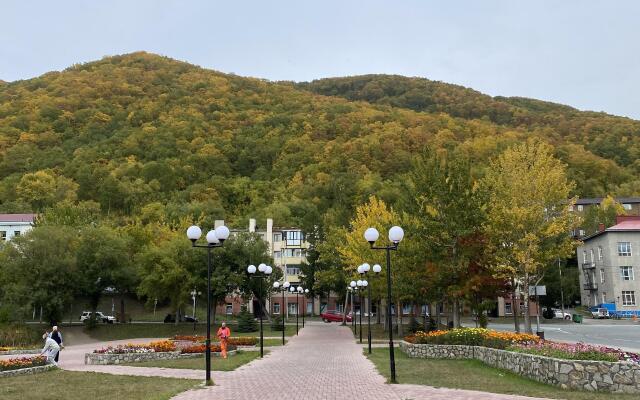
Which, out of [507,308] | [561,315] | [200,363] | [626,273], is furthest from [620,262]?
[200,363]

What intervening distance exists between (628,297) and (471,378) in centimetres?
5545

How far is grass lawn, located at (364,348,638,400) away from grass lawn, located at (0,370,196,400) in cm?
588

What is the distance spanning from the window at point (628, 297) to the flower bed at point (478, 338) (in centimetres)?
4798

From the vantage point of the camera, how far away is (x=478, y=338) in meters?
19.9

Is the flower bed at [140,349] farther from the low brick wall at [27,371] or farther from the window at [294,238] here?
the window at [294,238]

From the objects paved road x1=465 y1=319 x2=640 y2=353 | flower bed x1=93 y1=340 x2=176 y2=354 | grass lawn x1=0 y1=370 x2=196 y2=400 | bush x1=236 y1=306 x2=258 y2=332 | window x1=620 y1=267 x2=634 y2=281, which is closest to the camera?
grass lawn x1=0 y1=370 x2=196 y2=400

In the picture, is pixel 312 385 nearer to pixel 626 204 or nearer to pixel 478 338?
pixel 478 338

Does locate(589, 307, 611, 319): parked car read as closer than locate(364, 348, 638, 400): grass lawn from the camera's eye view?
No

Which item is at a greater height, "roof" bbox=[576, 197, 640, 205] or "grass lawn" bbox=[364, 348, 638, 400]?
"roof" bbox=[576, 197, 640, 205]

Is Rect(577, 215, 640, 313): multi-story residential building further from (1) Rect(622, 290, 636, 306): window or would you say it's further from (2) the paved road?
(2) the paved road

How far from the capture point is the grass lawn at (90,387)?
38.9 feet

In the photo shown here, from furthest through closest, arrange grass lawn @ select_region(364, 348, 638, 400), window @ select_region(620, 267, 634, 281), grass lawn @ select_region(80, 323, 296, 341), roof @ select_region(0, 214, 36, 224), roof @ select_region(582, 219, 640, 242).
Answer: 1. roof @ select_region(0, 214, 36, 224)
2. roof @ select_region(582, 219, 640, 242)
3. window @ select_region(620, 267, 634, 281)
4. grass lawn @ select_region(80, 323, 296, 341)
5. grass lawn @ select_region(364, 348, 638, 400)

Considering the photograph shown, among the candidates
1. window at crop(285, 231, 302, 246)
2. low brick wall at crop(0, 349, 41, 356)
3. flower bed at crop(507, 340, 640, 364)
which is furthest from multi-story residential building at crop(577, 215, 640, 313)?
low brick wall at crop(0, 349, 41, 356)

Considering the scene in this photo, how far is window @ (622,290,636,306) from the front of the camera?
60281mm
